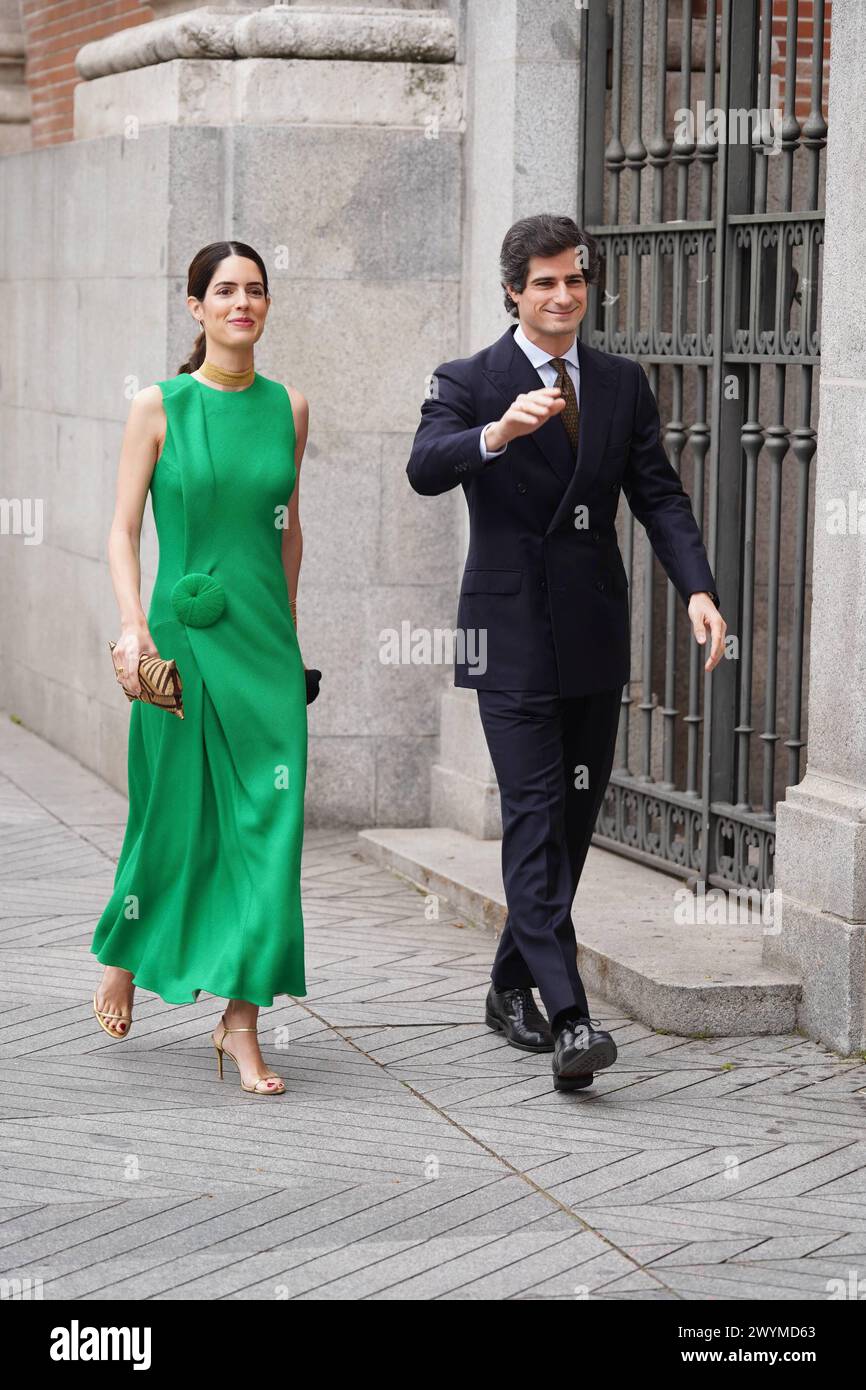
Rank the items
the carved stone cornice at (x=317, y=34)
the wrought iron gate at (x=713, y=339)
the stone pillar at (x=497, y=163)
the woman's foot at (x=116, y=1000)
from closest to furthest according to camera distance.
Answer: the woman's foot at (x=116, y=1000)
the wrought iron gate at (x=713, y=339)
the stone pillar at (x=497, y=163)
the carved stone cornice at (x=317, y=34)

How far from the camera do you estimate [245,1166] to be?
494cm

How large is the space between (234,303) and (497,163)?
3.09m

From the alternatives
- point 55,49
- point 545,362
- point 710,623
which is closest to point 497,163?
point 545,362

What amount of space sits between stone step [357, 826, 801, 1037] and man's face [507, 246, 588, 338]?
185 cm

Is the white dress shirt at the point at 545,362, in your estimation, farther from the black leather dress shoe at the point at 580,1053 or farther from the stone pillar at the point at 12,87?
the stone pillar at the point at 12,87

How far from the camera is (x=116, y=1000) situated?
5746mm

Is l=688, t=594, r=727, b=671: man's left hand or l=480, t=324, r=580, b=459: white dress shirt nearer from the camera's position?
l=688, t=594, r=727, b=671: man's left hand

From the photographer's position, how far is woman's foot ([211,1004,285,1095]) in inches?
216

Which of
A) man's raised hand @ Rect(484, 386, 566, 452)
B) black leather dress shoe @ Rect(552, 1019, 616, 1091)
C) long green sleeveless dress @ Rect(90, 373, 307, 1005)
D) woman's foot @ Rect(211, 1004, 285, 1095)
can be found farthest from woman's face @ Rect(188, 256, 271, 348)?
black leather dress shoe @ Rect(552, 1019, 616, 1091)

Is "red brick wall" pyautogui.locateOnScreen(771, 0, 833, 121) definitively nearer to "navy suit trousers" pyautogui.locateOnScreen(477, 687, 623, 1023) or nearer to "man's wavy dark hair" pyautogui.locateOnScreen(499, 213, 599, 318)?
"man's wavy dark hair" pyautogui.locateOnScreen(499, 213, 599, 318)

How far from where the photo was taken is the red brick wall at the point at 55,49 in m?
10.8

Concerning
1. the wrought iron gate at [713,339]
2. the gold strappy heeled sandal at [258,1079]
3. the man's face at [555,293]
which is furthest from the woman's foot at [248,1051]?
the wrought iron gate at [713,339]

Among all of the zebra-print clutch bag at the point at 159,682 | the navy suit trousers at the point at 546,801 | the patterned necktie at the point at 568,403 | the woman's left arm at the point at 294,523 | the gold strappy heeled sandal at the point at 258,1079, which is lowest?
the gold strappy heeled sandal at the point at 258,1079
